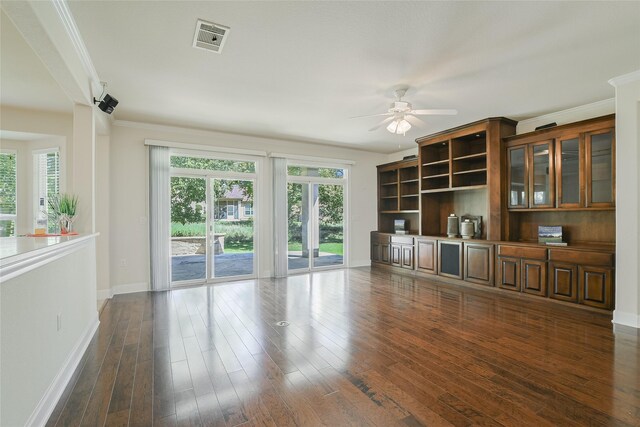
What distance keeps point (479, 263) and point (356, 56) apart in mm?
3912

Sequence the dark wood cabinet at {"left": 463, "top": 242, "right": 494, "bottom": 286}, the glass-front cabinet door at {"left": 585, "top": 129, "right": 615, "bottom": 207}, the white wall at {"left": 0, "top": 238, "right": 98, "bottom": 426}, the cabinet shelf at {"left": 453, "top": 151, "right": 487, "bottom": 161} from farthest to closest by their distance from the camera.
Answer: the cabinet shelf at {"left": 453, "top": 151, "right": 487, "bottom": 161}, the dark wood cabinet at {"left": 463, "top": 242, "right": 494, "bottom": 286}, the glass-front cabinet door at {"left": 585, "top": 129, "right": 615, "bottom": 207}, the white wall at {"left": 0, "top": 238, "right": 98, "bottom": 426}

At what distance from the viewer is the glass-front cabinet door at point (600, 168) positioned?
3783 millimetres

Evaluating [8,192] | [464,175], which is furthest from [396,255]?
[8,192]

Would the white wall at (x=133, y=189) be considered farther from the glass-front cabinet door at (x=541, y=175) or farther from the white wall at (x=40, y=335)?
the glass-front cabinet door at (x=541, y=175)

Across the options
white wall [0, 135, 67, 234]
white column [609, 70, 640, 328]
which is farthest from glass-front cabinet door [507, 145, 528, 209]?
white wall [0, 135, 67, 234]

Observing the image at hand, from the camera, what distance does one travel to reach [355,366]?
2502 millimetres

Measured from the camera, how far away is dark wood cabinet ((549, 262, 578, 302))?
12.9 ft

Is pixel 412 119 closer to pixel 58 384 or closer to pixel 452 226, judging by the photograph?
pixel 452 226

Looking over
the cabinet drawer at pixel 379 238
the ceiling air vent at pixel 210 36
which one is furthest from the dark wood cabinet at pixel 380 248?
the ceiling air vent at pixel 210 36

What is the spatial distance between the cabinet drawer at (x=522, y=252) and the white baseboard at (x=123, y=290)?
19.1ft

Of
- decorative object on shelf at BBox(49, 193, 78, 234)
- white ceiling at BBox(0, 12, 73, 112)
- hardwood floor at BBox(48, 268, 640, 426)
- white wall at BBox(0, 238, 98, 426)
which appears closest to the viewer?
white wall at BBox(0, 238, 98, 426)

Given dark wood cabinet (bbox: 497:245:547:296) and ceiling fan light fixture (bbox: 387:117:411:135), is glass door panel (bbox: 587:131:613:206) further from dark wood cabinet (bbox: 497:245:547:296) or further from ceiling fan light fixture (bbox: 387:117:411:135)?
ceiling fan light fixture (bbox: 387:117:411:135)

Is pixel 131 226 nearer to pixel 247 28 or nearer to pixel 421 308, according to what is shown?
pixel 247 28

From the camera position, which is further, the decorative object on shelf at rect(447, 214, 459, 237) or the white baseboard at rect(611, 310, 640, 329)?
the decorative object on shelf at rect(447, 214, 459, 237)
